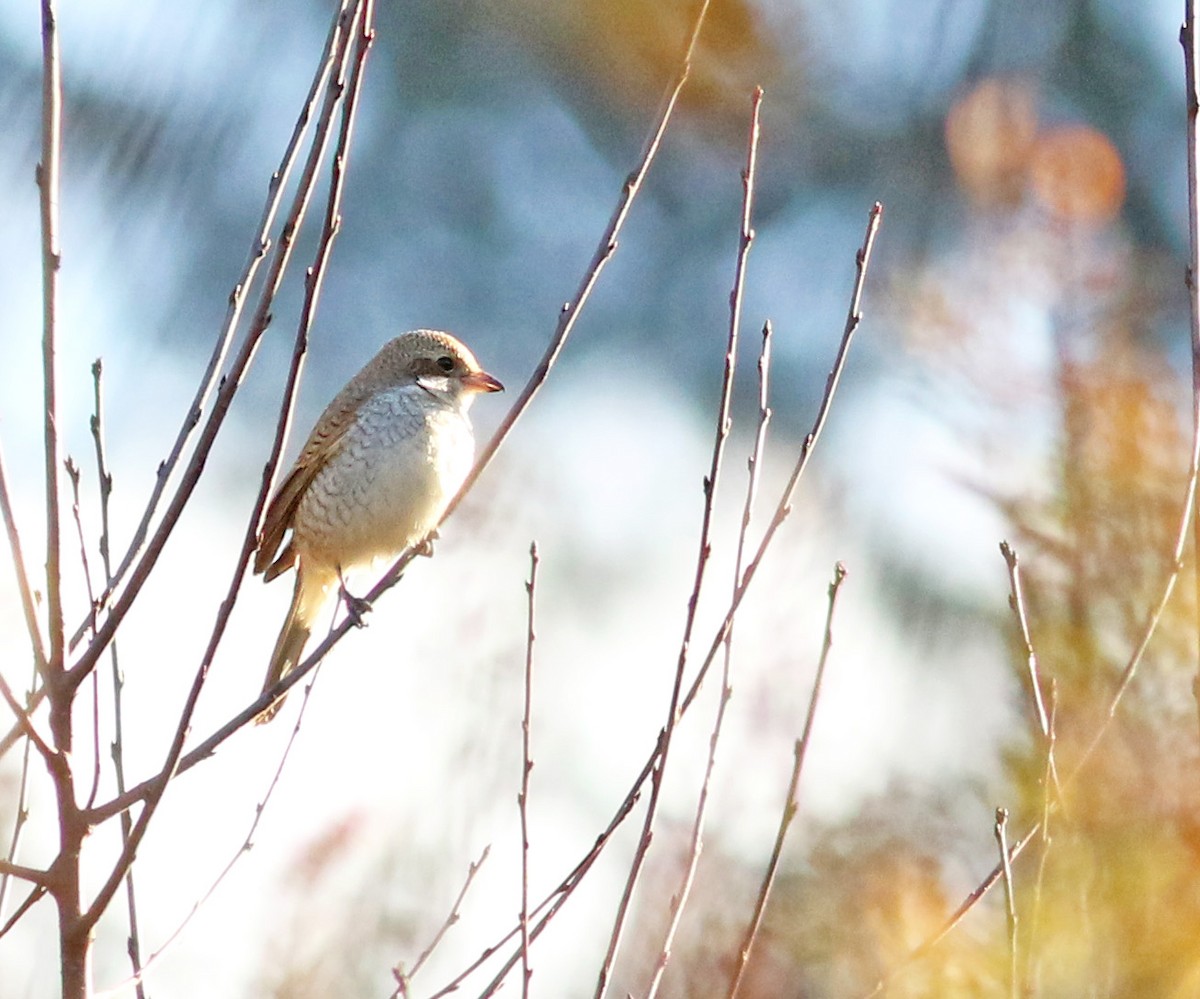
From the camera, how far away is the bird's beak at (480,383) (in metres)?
5.66

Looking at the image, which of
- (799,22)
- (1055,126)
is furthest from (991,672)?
(799,22)

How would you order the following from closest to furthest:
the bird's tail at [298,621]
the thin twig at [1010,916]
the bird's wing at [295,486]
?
the thin twig at [1010,916], the bird's tail at [298,621], the bird's wing at [295,486]

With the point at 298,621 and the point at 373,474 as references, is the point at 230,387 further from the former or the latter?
the point at 298,621

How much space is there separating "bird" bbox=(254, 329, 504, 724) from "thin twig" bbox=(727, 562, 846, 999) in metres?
2.55

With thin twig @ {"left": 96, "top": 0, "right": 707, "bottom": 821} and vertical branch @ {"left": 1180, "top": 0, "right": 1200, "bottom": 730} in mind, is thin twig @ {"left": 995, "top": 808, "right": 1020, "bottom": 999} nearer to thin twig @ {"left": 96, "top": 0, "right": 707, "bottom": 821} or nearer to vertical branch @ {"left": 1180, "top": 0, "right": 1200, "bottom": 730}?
vertical branch @ {"left": 1180, "top": 0, "right": 1200, "bottom": 730}

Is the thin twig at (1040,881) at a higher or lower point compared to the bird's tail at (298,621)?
higher

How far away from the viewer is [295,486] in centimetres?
558

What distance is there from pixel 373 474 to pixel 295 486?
44 cm

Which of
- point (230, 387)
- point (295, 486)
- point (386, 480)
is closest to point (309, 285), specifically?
point (230, 387)

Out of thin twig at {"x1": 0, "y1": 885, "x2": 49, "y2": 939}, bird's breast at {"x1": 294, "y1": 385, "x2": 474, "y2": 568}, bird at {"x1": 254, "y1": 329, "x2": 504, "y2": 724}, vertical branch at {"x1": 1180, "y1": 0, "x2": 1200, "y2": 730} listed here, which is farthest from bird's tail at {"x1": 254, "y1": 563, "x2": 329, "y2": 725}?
vertical branch at {"x1": 1180, "y1": 0, "x2": 1200, "y2": 730}

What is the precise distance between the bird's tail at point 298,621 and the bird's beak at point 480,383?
86 centimetres

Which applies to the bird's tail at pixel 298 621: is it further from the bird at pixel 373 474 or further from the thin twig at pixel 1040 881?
the thin twig at pixel 1040 881

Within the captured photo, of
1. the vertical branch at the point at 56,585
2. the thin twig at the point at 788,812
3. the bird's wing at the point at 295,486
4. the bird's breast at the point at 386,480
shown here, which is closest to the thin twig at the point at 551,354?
the vertical branch at the point at 56,585

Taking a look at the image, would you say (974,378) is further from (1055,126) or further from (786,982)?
(1055,126)
